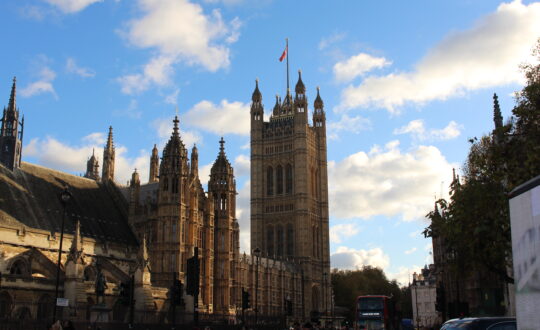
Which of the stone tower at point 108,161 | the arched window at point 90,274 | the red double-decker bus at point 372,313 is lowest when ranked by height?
the red double-decker bus at point 372,313

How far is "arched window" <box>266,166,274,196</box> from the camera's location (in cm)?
12311

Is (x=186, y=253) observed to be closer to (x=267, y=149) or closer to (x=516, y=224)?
(x=516, y=224)

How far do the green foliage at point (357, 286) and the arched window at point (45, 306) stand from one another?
301 feet

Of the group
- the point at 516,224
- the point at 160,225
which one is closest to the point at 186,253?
the point at 160,225

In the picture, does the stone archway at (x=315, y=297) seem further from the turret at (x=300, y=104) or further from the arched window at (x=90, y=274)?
the arched window at (x=90, y=274)

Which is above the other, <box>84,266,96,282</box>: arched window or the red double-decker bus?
<box>84,266,96,282</box>: arched window

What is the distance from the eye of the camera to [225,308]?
189ft

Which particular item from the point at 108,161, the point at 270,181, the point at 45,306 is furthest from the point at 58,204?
the point at 270,181

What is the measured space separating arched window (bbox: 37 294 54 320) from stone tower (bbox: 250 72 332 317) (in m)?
75.4

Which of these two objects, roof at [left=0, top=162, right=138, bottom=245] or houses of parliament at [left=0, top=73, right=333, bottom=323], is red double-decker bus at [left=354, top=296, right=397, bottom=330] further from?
roof at [left=0, top=162, right=138, bottom=245]

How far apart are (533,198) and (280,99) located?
124433 mm

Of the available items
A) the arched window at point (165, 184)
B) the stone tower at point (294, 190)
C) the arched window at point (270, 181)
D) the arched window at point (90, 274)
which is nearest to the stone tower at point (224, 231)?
the arched window at point (165, 184)

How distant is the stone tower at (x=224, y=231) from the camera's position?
58.3 metres

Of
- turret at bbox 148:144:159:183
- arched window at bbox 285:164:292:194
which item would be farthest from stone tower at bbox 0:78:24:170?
arched window at bbox 285:164:292:194
